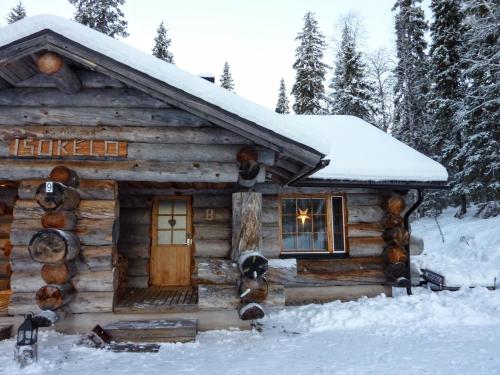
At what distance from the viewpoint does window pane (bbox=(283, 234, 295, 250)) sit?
9062 millimetres

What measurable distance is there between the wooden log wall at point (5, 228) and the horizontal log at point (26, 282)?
1.83 metres

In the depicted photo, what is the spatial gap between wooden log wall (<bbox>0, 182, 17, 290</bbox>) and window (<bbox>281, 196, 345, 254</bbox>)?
5918 millimetres

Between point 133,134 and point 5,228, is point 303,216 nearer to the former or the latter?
point 133,134

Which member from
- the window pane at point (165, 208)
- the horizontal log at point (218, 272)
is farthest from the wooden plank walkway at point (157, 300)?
the window pane at point (165, 208)

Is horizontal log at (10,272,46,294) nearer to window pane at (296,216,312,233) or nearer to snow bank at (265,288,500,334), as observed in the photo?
snow bank at (265,288,500,334)

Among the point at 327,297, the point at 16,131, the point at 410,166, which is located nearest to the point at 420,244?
the point at 410,166

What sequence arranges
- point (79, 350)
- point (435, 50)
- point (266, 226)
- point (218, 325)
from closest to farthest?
point (79, 350) < point (218, 325) < point (266, 226) < point (435, 50)

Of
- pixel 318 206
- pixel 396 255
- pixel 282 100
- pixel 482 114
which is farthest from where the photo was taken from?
pixel 282 100

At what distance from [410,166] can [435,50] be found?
1545 centimetres

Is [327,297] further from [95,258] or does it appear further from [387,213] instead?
[95,258]

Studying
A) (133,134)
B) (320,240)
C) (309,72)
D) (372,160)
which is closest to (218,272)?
(133,134)

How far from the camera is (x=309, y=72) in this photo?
2778 centimetres

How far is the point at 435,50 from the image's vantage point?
2108 cm

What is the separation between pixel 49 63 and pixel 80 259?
3.18m
